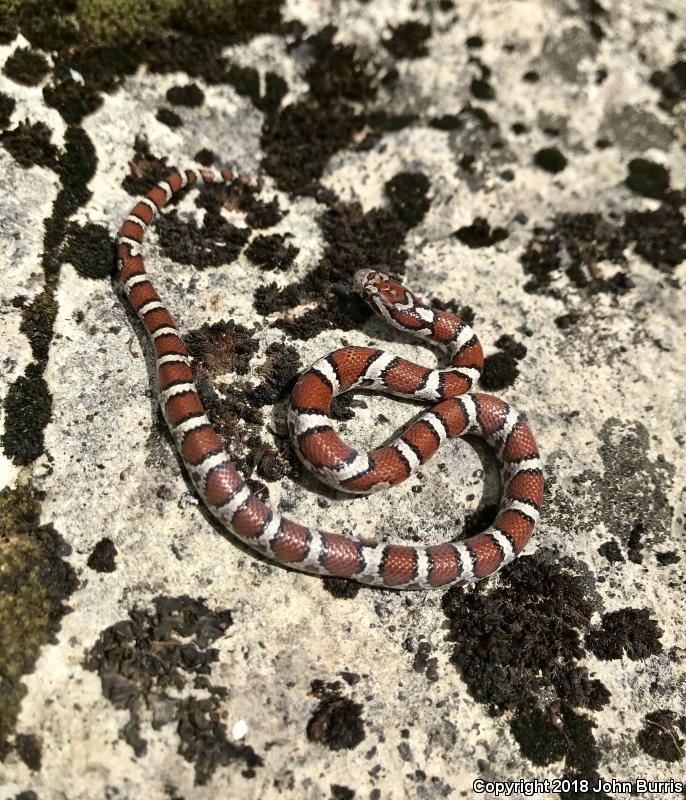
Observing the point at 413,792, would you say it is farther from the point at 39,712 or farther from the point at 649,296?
the point at 649,296

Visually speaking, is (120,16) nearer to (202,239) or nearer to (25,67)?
(25,67)

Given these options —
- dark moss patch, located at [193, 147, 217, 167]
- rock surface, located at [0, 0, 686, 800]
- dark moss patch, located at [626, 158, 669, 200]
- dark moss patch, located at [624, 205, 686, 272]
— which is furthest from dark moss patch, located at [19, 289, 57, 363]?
dark moss patch, located at [626, 158, 669, 200]

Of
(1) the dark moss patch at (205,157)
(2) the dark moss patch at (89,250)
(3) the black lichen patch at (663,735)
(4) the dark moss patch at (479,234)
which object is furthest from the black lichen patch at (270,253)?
(3) the black lichen patch at (663,735)

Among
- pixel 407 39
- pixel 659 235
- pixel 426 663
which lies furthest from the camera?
pixel 407 39

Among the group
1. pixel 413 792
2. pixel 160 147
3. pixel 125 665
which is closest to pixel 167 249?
pixel 160 147

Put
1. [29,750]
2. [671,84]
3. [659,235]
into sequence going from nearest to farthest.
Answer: [29,750] < [659,235] < [671,84]

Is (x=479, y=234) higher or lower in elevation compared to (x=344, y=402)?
higher

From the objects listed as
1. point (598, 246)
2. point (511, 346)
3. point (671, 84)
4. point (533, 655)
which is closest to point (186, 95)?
point (511, 346)
